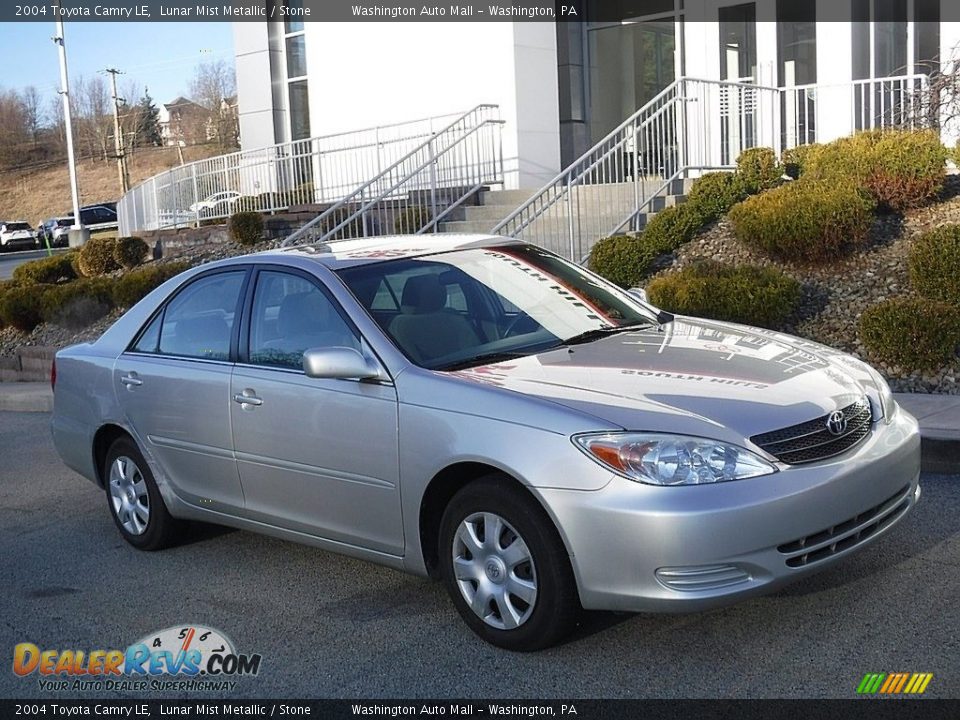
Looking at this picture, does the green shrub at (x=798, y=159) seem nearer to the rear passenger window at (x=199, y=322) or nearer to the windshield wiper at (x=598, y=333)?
the windshield wiper at (x=598, y=333)

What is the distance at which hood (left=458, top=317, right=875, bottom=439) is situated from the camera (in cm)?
424

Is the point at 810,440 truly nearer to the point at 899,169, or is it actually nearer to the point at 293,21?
the point at 899,169

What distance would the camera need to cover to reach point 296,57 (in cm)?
2322

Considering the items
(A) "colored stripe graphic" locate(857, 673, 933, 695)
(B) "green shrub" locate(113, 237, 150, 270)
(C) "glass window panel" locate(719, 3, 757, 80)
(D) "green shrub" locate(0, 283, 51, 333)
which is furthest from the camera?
(B) "green shrub" locate(113, 237, 150, 270)

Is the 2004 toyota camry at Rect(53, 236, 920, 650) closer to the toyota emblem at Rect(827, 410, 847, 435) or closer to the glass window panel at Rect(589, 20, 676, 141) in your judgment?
the toyota emblem at Rect(827, 410, 847, 435)

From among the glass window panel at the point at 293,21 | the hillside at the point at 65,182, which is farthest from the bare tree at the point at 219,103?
the glass window panel at the point at 293,21

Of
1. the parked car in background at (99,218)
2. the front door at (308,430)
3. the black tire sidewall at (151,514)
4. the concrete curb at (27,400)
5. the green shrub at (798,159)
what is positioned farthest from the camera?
the parked car in background at (99,218)

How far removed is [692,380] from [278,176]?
17.4m

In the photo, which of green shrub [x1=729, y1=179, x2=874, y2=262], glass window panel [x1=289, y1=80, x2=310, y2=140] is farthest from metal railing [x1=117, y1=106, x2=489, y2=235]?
green shrub [x1=729, y1=179, x2=874, y2=262]

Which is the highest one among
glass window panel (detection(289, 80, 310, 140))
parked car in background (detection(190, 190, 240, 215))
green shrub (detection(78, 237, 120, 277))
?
glass window panel (detection(289, 80, 310, 140))

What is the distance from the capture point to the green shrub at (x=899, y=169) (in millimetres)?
11383

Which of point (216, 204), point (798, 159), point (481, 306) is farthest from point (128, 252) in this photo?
point (481, 306)

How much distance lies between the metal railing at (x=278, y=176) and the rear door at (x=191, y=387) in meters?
11.9

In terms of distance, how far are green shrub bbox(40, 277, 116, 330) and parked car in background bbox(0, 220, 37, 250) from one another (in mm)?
39239
